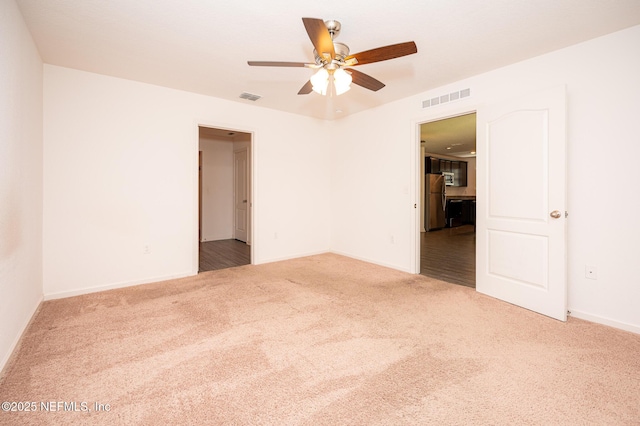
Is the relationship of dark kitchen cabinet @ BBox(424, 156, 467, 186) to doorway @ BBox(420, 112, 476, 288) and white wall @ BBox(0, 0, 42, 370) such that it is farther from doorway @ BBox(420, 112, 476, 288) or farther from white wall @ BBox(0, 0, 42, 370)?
white wall @ BBox(0, 0, 42, 370)

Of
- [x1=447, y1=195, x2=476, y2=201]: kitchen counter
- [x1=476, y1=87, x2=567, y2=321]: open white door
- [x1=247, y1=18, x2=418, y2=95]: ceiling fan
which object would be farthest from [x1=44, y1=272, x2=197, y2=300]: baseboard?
[x1=447, y1=195, x2=476, y2=201]: kitchen counter

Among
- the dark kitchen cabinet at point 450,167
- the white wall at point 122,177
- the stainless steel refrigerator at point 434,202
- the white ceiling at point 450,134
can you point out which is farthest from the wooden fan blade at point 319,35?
the dark kitchen cabinet at point 450,167

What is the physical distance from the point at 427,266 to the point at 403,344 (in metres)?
2.60

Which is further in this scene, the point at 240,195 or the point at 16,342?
the point at 240,195

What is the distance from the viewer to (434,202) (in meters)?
8.65

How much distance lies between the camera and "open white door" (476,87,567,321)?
8.66 feet

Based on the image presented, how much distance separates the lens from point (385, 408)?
152cm

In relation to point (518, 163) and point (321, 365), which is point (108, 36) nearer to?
point (321, 365)

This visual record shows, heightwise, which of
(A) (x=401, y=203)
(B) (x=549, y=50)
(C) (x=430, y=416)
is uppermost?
(B) (x=549, y=50)

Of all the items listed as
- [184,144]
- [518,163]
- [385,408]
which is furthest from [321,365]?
[184,144]

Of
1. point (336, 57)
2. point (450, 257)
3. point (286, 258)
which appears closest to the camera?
point (336, 57)

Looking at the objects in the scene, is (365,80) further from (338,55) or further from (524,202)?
(524,202)

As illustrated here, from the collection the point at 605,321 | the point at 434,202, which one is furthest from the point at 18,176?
the point at 434,202

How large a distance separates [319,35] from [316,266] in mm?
3289
